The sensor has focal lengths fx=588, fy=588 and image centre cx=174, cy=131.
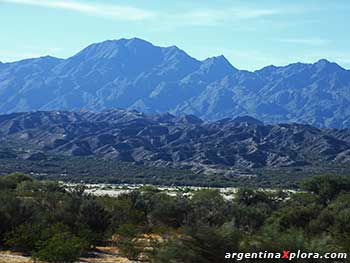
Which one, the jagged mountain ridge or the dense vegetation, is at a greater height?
the dense vegetation

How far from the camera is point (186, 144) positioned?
17125cm

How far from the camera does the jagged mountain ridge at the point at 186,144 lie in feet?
488

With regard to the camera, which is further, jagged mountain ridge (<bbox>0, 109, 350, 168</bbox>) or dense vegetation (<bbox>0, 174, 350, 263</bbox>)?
jagged mountain ridge (<bbox>0, 109, 350, 168</bbox>)

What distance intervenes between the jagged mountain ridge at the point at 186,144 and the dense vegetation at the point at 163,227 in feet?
329

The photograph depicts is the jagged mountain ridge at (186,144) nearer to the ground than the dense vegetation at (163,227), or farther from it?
nearer to the ground

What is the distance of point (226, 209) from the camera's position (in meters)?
35.4

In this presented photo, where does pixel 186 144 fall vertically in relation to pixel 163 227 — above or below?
below

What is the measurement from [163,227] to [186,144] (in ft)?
452

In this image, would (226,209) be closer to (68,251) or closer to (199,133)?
(68,251)

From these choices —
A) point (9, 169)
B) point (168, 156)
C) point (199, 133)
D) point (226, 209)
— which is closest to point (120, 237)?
point (226, 209)

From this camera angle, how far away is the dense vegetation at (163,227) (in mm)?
15984

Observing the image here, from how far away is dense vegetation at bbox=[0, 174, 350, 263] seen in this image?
629 inches

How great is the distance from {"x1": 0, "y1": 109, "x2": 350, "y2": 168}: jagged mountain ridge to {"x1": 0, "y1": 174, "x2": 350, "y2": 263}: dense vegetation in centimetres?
10030

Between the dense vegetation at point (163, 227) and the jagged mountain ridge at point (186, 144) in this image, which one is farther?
the jagged mountain ridge at point (186, 144)
